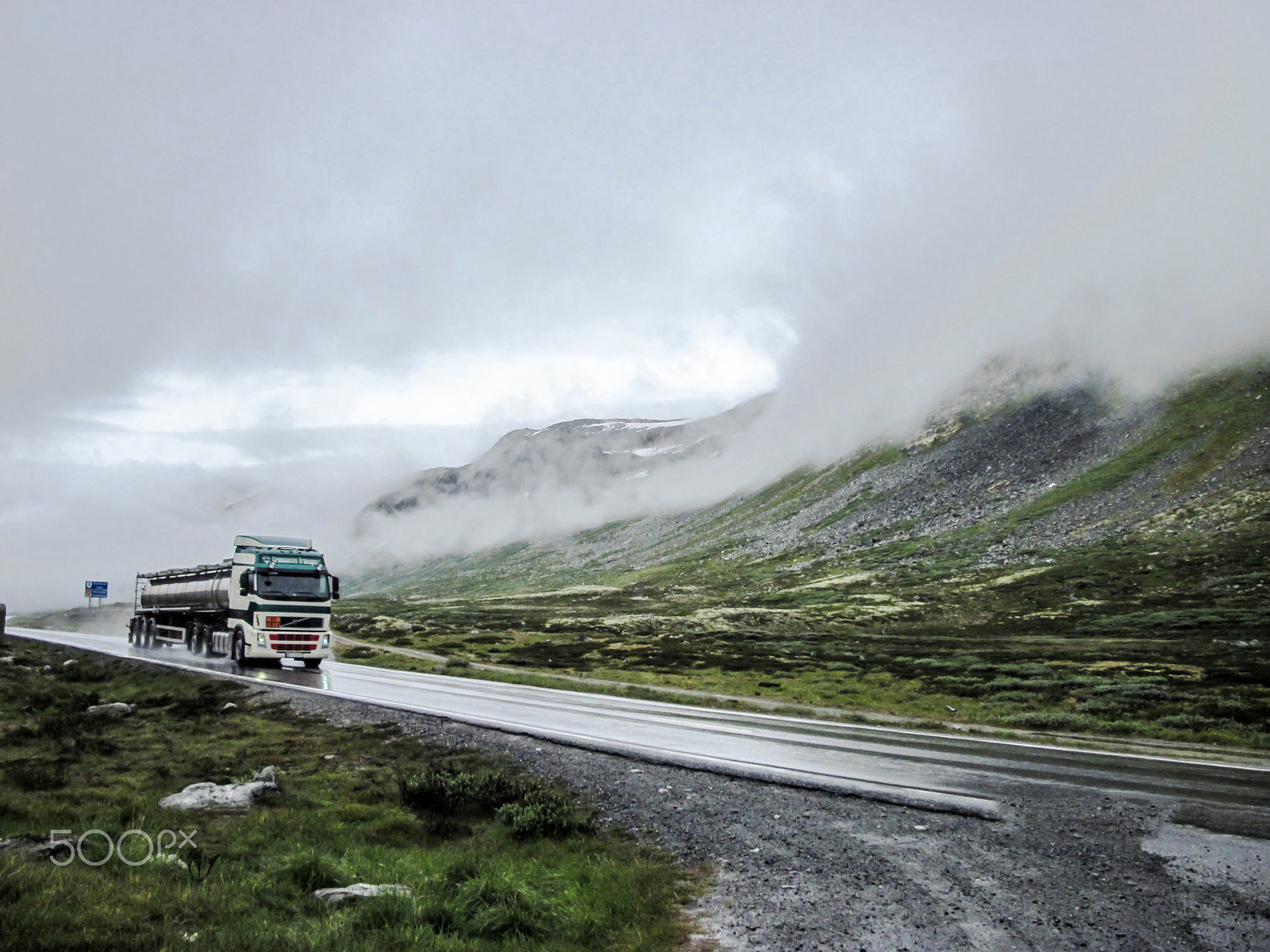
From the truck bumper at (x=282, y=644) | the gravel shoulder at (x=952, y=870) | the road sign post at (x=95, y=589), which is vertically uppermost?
the road sign post at (x=95, y=589)

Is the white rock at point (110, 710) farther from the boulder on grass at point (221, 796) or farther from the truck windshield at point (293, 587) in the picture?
the truck windshield at point (293, 587)

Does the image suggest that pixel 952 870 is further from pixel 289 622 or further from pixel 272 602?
pixel 289 622

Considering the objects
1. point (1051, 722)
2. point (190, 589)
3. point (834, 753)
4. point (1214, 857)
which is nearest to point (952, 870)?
point (1214, 857)

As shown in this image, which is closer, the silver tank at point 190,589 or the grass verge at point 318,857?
the grass verge at point 318,857

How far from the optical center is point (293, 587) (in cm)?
4047

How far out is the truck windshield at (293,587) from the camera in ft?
131

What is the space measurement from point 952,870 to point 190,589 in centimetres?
5220

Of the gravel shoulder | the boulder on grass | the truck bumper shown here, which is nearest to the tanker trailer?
the truck bumper

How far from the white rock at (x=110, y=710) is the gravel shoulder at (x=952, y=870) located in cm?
1803

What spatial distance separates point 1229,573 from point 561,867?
10373 cm

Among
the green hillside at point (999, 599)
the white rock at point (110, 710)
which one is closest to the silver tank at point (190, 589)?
the green hillside at point (999, 599)

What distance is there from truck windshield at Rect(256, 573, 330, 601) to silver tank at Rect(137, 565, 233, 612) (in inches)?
205

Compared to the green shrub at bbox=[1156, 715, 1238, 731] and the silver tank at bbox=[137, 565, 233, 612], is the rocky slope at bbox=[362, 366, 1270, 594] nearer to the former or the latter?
the green shrub at bbox=[1156, 715, 1238, 731]

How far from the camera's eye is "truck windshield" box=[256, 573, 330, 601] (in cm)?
3978
